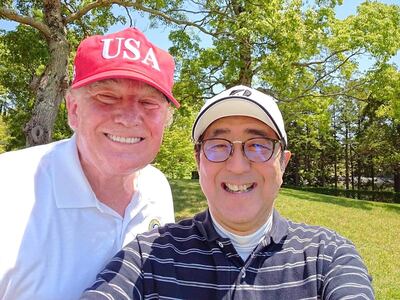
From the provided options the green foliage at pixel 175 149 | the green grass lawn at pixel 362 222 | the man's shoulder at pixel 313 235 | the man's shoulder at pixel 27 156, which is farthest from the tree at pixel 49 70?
the green foliage at pixel 175 149

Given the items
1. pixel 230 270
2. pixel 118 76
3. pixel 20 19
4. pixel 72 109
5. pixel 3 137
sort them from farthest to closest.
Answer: pixel 3 137 < pixel 20 19 < pixel 72 109 < pixel 118 76 < pixel 230 270

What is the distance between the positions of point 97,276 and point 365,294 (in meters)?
1.15

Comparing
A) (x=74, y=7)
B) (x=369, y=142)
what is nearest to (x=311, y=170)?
(x=369, y=142)

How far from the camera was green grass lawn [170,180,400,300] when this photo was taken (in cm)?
769

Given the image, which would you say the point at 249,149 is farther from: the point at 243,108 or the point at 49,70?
the point at 49,70

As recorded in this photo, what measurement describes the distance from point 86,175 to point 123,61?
0.65 metres

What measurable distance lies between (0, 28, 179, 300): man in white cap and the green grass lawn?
18.1 feet

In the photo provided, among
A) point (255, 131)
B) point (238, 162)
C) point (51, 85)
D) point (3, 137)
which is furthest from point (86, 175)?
point (3, 137)

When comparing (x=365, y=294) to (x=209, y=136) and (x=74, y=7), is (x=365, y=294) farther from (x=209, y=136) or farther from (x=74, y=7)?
(x=74, y=7)

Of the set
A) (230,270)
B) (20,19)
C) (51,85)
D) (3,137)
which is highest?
(20,19)

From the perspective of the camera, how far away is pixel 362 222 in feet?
41.7

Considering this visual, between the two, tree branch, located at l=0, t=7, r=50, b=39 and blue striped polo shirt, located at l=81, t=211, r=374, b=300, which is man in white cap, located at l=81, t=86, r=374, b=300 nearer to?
blue striped polo shirt, located at l=81, t=211, r=374, b=300

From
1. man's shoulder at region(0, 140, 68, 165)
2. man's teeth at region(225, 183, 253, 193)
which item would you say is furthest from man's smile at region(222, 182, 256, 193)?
man's shoulder at region(0, 140, 68, 165)

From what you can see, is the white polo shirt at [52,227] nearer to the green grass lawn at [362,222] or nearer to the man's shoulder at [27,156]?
the man's shoulder at [27,156]
